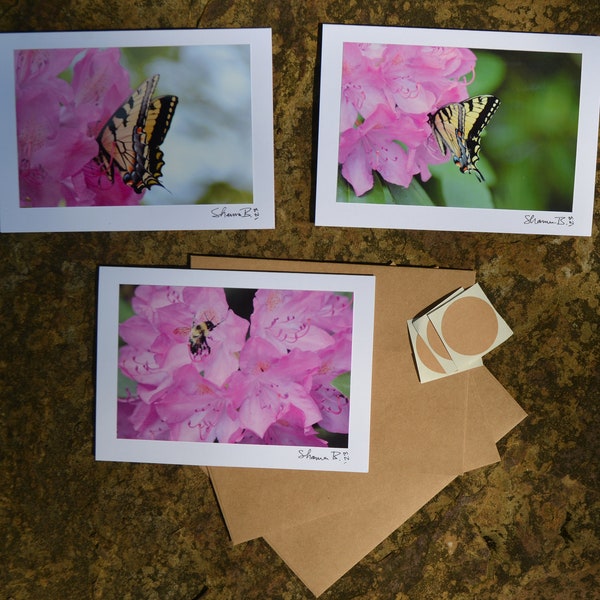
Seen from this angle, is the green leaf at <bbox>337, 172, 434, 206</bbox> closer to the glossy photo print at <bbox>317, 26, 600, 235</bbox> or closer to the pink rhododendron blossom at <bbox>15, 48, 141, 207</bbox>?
the glossy photo print at <bbox>317, 26, 600, 235</bbox>

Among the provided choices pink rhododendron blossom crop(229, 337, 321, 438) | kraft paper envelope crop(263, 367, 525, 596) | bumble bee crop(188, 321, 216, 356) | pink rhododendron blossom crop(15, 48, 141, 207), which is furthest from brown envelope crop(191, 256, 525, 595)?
pink rhododendron blossom crop(15, 48, 141, 207)

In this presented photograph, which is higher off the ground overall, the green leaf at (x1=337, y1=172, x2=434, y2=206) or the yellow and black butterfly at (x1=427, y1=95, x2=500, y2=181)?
the yellow and black butterfly at (x1=427, y1=95, x2=500, y2=181)

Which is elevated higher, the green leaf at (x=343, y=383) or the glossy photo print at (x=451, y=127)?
the glossy photo print at (x=451, y=127)

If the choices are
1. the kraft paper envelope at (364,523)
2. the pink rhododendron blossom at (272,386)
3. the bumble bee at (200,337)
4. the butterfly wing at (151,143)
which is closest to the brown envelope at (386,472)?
the kraft paper envelope at (364,523)

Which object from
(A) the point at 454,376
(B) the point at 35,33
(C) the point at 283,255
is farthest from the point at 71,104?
(A) the point at 454,376

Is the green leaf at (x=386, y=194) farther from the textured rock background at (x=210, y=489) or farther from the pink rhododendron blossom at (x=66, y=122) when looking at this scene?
the pink rhododendron blossom at (x=66, y=122)
